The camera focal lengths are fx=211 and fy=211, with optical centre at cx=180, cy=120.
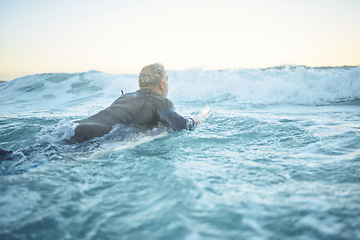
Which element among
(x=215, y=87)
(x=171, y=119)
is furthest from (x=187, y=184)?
(x=215, y=87)

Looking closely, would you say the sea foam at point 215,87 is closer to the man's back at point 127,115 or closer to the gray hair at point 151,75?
the gray hair at point 151,75

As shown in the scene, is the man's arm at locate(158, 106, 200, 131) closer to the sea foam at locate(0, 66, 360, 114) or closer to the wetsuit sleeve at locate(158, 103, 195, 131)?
the wetsuit sleeve at locate(158, 103, 195, 131)

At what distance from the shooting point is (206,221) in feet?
3.88

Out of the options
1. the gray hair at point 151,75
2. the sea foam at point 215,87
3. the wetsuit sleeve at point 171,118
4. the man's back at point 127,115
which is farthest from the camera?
the sea foam at point 215,87

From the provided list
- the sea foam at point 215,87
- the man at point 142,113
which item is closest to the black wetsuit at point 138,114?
the man at point 142,113

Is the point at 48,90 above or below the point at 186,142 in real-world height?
above

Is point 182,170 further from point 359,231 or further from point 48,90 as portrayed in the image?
point 48,90

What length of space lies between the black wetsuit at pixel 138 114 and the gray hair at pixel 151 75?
0.60ft

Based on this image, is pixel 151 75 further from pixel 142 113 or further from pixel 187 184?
pixel 187 184

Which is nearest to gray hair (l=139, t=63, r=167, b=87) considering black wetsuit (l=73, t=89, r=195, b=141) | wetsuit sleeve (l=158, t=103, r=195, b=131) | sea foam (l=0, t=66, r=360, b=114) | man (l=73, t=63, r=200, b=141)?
man (l=73, t=63, r=200, b=141)

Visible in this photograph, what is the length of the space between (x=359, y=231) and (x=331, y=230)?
0.41 feet

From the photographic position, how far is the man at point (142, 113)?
2.53 m

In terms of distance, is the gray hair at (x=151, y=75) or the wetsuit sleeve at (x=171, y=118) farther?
the gray hair at (x=151, y=75)

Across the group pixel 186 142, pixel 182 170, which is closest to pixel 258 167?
pixel 182 170
